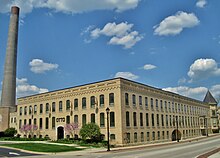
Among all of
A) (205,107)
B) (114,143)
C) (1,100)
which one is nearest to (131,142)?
(114,143)

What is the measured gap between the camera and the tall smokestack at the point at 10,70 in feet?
255

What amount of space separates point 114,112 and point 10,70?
45.1m

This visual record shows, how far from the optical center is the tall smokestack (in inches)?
3056

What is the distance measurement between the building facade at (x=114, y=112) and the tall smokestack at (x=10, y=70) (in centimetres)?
655

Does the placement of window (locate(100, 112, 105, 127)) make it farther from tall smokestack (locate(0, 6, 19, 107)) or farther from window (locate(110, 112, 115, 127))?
tall smokestack (locate(0, 6, 19, 107))

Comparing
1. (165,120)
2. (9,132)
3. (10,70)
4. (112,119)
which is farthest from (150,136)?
(10,70)

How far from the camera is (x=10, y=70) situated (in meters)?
78.8

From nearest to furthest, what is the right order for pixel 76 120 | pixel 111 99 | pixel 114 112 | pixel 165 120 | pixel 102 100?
pixel 114 112
pixel 111 99
pixel 102 100
pixel 76 120
pixel 165 120

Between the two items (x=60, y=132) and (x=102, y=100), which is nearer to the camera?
(x=102, y=100)

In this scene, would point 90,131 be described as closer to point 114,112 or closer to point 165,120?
point 114,112

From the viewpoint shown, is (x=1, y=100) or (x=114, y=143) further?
(x=1, y=100)

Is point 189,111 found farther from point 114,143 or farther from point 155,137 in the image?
point 114,143

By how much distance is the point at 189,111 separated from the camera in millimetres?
76625

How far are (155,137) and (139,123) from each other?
22.3ft
